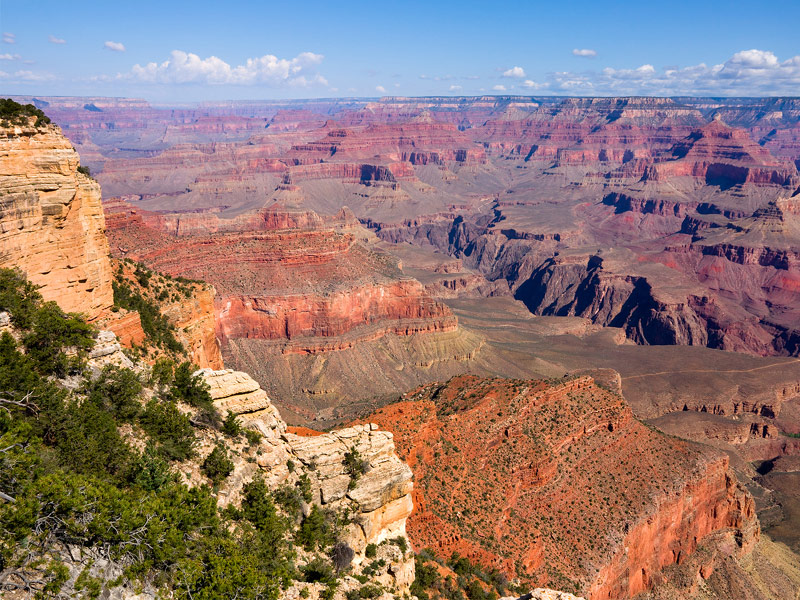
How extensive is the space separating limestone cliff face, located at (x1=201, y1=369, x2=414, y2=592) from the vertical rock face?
24.1 feet

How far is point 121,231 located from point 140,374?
225 ft

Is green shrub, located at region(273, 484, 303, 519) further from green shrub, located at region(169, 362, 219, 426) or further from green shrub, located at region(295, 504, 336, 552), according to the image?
green shrub, located at region(169, 362, 219, 426)

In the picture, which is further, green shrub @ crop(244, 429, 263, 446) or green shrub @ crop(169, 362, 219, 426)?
green shrub @ crop(169, 362, 219, 426)

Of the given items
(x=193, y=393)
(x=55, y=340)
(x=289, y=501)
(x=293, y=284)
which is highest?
(x=55, y=340)

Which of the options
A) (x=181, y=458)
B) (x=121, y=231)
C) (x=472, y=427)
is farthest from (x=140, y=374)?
(x=121, y=231)

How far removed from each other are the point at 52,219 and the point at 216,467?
1318 cm

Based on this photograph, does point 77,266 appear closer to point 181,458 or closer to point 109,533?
point 181,458

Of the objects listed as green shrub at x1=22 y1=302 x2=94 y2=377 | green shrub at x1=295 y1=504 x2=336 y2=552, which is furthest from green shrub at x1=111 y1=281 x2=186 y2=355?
green shrub at x1=295 y1=504 x2=336 y2=552

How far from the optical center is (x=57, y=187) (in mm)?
24047

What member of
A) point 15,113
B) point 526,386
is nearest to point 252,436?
point 15,113

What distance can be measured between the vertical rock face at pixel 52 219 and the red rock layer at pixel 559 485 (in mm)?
21180

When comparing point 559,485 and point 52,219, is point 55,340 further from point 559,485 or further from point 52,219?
point 559,485

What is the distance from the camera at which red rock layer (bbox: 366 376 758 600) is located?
3653 cm

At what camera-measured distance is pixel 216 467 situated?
20047mm
